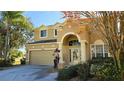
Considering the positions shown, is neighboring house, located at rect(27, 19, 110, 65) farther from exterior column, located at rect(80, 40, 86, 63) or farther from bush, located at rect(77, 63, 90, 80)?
bush, located at rect(77, 63, 90, 80)

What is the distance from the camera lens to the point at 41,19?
8.08m

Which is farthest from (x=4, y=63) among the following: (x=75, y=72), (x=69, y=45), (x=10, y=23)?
(x=69, y=45)

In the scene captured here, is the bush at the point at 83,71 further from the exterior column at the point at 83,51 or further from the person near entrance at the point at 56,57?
the person near entrance at the point at 56,57

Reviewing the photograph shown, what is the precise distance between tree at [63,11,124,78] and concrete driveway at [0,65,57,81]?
1663 mm

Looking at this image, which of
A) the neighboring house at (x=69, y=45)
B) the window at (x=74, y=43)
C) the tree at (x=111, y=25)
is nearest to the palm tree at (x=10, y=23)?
the neighboring house at (x=69, y=45)

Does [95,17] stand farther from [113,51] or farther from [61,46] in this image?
[61,46]

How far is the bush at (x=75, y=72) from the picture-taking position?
7836mm

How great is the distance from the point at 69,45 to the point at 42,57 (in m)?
0.93

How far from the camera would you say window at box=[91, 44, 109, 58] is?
8328mm

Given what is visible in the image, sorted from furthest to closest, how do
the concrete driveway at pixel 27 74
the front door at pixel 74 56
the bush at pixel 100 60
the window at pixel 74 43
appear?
1. the window at pixel 74 43
2. the front door at pixel 74 56
3. the bush at pixel 100 60
4. the concrete driveway at pixel 27 74

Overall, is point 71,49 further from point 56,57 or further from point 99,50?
point 99,50
